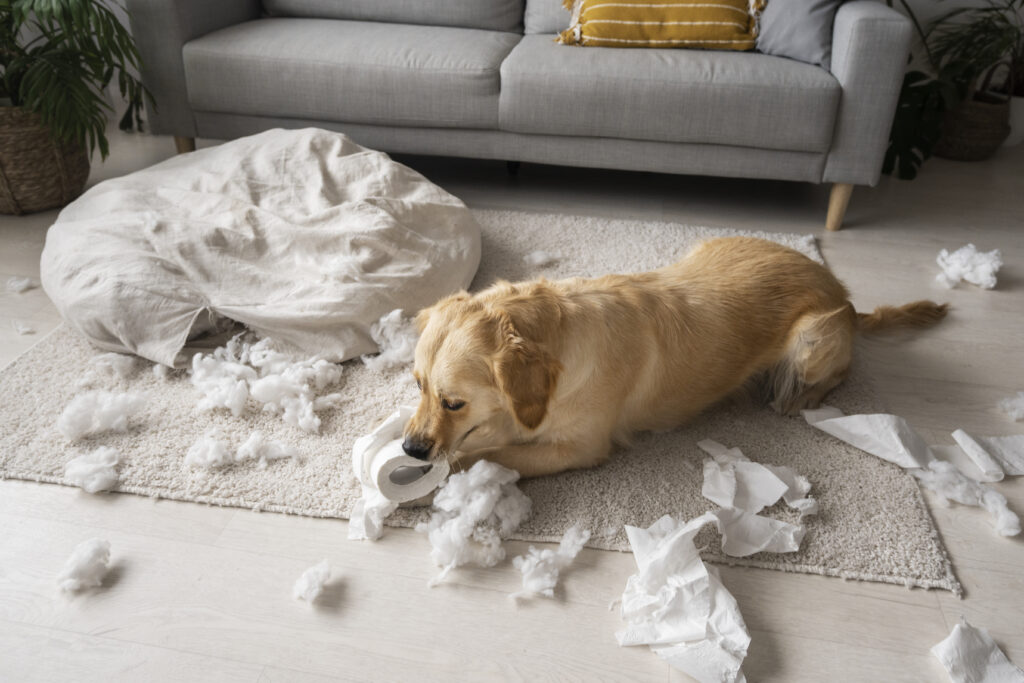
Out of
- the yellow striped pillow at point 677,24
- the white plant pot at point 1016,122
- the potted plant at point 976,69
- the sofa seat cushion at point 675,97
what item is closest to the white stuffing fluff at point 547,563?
the sofa seat cushion at point 675,97

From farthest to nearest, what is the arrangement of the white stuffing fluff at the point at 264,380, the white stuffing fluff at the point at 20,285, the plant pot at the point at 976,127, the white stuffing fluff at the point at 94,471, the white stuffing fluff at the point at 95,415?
the plant pot at the point at 976,127 < the white stuffing fluff at the point at 20,285 < the white stuffing fluff at the point at 264,380 < the white stuffing fluff at the point at 95,415 < the white stuffing fluff at the point at 94,471

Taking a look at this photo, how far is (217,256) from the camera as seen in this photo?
84.6 inches

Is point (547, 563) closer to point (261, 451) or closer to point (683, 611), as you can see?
point (683, 611)

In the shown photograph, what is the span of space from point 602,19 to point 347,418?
6.53 feet

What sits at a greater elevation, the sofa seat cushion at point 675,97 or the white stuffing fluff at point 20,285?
the sofa seat cushion at point 675,97

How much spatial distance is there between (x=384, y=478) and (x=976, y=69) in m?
3.47

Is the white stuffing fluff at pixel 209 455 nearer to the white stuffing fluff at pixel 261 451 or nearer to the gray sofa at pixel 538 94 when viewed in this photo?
the white stuffing fluff at pixel 261 451

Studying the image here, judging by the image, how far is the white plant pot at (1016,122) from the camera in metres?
3.62

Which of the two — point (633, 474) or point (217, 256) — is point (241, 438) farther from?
point (633, 474)

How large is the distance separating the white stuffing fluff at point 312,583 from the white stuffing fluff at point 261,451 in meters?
0.37

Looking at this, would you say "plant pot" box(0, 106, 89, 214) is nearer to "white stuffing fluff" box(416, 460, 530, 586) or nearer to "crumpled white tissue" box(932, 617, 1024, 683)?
"white stuffing fluff" box(416, 460, 530, 586)

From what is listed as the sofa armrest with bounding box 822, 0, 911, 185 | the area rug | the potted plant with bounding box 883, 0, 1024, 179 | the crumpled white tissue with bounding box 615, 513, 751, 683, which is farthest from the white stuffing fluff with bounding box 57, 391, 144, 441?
the potted plant with bounding box 883, 0, 1024, 179

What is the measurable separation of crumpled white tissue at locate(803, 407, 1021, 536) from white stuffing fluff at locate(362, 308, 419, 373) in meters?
1.07

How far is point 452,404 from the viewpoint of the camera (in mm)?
1422
